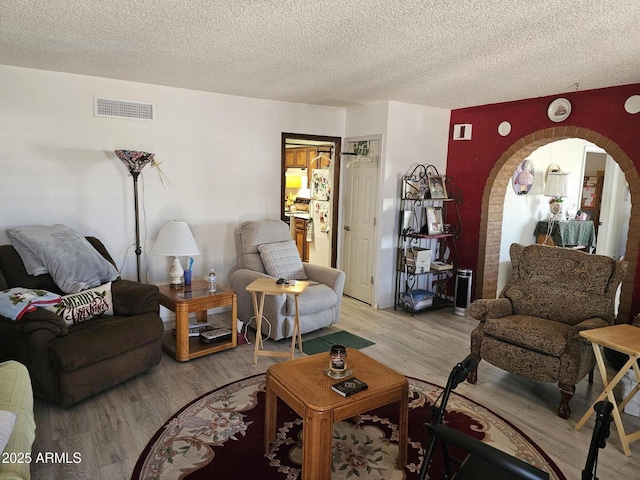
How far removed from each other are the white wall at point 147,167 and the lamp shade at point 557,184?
2.87 meters

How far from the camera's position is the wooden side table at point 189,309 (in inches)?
133

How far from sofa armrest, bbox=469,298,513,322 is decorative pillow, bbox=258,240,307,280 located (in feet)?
5.85

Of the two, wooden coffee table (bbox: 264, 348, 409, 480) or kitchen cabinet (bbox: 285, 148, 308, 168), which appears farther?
kitchen cabinet (bbox: 285, 148, 308, 168)

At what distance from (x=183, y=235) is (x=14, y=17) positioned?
185 cm

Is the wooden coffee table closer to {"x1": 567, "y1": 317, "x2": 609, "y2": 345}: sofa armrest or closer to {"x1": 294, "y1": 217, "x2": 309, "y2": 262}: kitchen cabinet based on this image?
{"x1": 567, "y1": 317, "x2": 609, "y2": 345}: sofa armrest

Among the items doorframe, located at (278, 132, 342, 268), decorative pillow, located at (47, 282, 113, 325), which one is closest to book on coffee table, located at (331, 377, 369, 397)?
decorative pillow, located at (47, 282, 113, 325)

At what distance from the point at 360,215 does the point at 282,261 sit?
4.36 ft

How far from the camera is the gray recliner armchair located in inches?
149

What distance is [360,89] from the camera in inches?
159

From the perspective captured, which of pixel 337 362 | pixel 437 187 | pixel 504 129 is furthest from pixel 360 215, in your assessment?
pixel 337 362

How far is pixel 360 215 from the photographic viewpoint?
5164 millimetres

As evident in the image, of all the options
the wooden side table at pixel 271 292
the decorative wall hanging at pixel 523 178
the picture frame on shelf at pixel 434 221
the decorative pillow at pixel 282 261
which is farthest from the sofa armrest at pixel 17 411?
the decorative wall hanging at pixel 523 178

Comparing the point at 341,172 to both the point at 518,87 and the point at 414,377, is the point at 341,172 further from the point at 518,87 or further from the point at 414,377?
the point at 414,377

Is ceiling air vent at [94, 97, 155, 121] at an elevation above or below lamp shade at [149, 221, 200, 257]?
above
